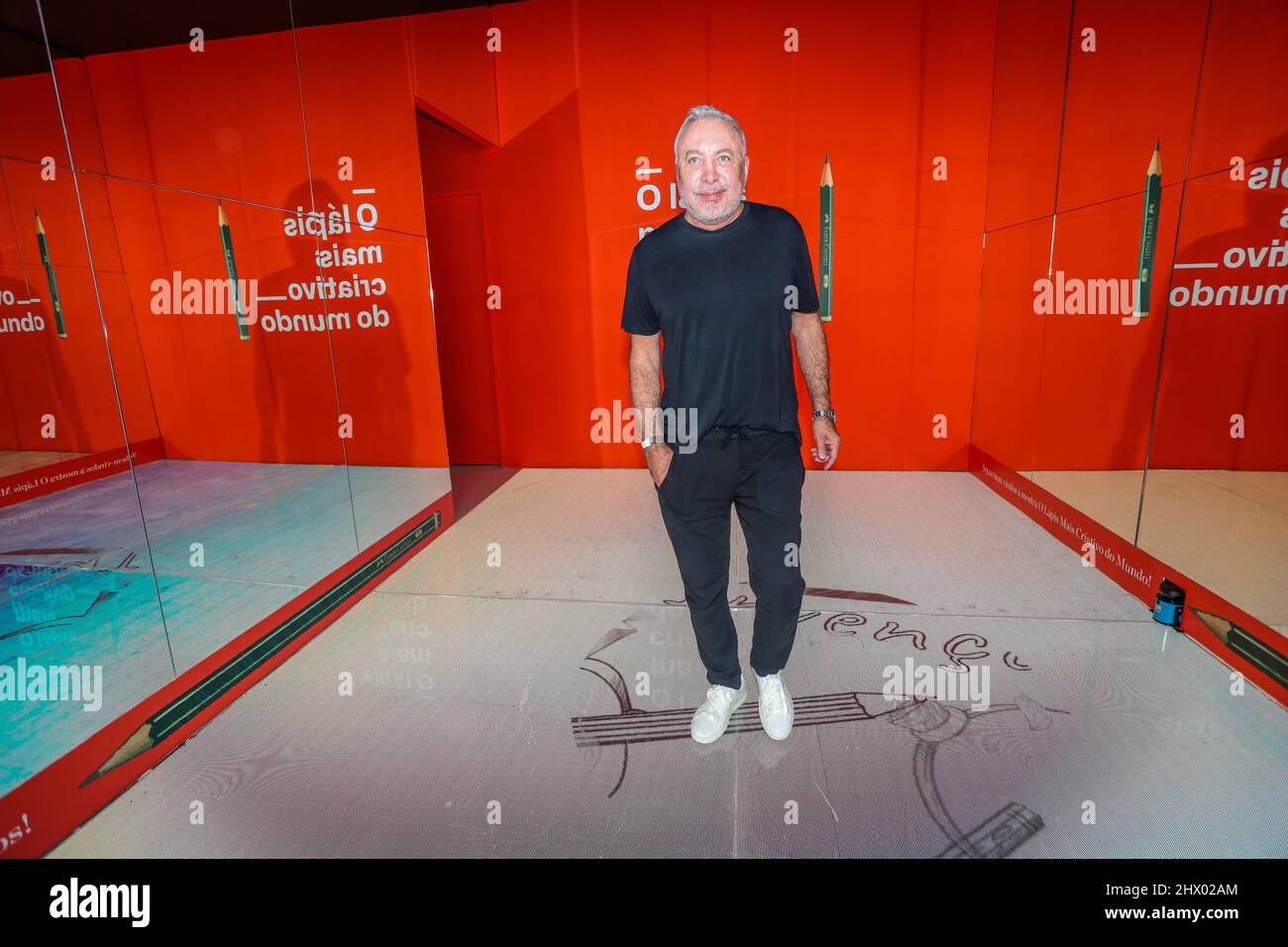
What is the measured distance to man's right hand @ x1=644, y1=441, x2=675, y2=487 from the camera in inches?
64.4

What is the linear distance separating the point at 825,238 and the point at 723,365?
2.92 m

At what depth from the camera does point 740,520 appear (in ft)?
5.58

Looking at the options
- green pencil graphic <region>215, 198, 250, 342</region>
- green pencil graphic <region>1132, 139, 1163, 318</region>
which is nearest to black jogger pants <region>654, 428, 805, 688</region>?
green pencil graphic <region>215, 198, 250, 342</region>

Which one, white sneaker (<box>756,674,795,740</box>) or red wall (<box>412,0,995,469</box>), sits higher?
red wall (<box>412,0,995,469</box>)

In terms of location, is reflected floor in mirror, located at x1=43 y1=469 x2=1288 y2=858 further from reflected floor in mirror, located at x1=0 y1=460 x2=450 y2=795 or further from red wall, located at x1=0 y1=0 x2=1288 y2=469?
red wall, located at x1=0 y1=0 x2=1288 y2=469

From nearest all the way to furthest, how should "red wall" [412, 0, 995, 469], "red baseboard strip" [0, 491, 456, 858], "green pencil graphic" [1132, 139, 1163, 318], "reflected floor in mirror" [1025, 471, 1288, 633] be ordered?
"red baseboard strip" [0, 491, 456, 858] → "reflected floor in mirror" [1025, 471, 1288, 633] → "green pencil graphic" [1132, 139, 1163, 318] → "red wall" [412, 0, 995, 469]

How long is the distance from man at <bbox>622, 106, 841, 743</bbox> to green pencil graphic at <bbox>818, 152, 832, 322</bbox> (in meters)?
2.58

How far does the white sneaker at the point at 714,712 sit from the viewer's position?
181cm

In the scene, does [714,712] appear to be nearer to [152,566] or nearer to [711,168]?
[711,168]

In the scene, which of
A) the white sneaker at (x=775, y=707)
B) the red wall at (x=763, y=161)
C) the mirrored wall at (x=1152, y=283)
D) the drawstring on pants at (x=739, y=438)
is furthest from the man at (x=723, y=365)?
the red wall at (x=763, y=161)

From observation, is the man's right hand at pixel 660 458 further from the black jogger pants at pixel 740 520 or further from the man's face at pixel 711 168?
the man's face at pixel 711 168

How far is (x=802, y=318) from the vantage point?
1727 mm

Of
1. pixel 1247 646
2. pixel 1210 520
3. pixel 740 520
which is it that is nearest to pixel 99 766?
pixel 740 520
